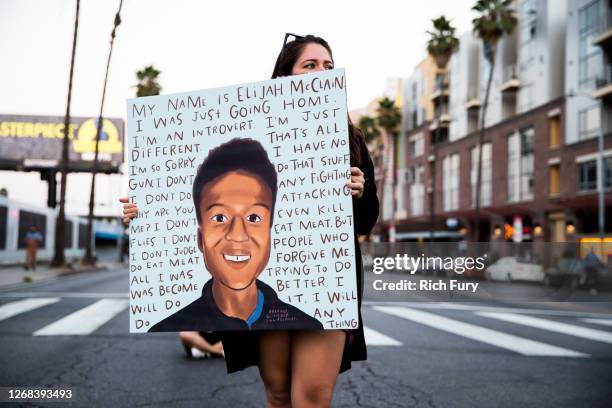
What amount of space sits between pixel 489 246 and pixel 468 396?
106 inches

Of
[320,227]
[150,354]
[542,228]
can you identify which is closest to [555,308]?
[150,354]

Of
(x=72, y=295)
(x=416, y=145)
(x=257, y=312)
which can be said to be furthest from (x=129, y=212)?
(x=416, y=145)

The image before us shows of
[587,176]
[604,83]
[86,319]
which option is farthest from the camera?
[587,176]

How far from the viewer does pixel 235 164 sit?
2.80m

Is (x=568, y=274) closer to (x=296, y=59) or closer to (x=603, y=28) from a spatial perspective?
(x=296, y=59)

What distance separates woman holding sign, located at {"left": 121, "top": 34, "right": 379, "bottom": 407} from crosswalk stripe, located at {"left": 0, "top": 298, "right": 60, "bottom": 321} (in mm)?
9043

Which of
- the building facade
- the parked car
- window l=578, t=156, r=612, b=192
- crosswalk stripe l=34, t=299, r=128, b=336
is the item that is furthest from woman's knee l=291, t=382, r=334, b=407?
window l=578, t=156, r=612, b=192

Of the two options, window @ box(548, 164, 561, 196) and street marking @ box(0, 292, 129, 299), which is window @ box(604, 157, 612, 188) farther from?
street marking @ box(0, 292, 129, 299)

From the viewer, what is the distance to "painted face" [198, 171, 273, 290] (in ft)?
8.96

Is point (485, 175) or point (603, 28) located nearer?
point (603, 28)

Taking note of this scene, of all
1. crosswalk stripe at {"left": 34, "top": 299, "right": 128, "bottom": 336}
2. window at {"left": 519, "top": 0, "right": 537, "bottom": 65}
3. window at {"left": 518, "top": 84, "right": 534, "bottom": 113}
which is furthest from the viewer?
window at {"left": 518, "top": 84, "right": 534, "bottom": 113}

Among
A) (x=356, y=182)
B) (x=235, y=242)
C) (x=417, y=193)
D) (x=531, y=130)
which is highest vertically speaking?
(x=531, y=130)

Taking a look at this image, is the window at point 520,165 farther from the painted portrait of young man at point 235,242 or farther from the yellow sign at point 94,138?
the painted portrait of young man at point 235,242

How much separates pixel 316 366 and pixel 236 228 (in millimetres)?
689
